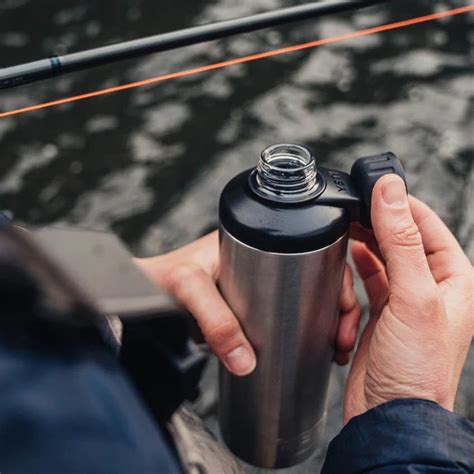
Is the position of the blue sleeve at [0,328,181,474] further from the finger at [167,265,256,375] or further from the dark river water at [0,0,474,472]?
the dark river water at [0,0,474,472]

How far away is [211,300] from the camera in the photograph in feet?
5.05

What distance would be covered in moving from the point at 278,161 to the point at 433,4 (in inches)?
112

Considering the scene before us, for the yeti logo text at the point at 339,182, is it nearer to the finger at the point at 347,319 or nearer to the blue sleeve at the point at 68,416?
the finger at the point at 347,319

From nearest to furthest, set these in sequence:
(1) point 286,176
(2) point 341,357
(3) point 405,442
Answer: (3) point 405,442
(1) point 286,176
(2) point 341,357

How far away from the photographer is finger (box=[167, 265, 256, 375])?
1.52m

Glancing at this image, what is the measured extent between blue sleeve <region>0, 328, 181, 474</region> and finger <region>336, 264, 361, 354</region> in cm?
117

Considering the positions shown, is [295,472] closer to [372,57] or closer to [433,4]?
[372,57]

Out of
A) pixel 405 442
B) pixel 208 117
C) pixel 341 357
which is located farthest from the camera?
pixel 208 117

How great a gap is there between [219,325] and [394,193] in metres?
0.48

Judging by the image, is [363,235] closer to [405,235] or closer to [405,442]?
[405,235]

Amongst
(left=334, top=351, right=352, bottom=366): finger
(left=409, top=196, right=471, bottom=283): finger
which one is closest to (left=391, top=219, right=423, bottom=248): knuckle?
(left=409, top=196, right=471, bottom=283): finger

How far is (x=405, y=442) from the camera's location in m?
1.18

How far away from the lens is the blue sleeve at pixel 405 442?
1.15m

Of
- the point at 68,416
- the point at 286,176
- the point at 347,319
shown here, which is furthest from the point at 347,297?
the point at 68,416
